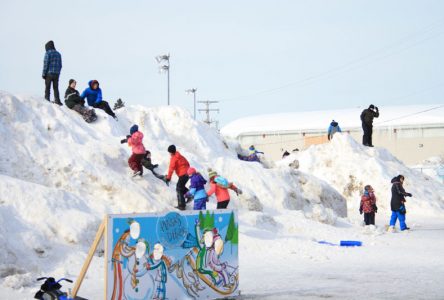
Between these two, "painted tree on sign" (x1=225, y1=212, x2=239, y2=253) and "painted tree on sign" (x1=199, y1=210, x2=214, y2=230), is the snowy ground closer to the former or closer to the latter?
"painted tree on sign" (x1=225, y1=212, x2=239, y2=253)

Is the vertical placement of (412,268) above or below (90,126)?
below

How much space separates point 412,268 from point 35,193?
6745mm

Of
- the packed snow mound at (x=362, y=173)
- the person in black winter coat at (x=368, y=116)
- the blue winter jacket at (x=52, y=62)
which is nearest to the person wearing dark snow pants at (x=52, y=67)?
the blue winter jacket at (x=52, y=62)

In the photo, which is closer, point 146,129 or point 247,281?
point 247,281

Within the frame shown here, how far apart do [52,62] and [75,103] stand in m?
1.38

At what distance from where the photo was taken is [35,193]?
1341 centimetres

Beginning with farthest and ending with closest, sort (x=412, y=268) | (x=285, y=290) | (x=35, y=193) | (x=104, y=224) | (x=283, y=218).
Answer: (x=283, y=218) < (x=35, y=193) < (x=412, y=268) < (x=285, y=290) < (x=104, y=224)

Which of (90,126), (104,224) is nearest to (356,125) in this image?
(90,126)

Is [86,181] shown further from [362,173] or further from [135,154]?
[362,173]

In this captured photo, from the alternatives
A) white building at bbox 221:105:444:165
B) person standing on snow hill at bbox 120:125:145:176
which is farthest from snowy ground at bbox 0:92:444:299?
white building at bbox 221:105:444:165

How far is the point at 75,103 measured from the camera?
19453 millimetres

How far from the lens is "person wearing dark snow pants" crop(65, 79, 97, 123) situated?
19234 mm

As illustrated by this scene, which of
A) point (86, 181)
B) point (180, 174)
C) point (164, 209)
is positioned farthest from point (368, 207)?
point (86, 181)

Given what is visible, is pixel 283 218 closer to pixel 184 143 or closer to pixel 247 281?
pixel 184 143
